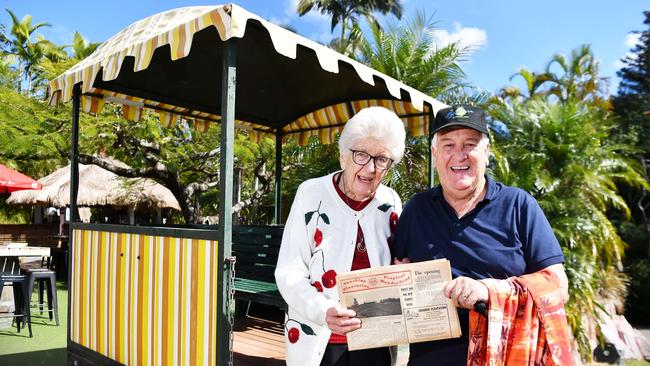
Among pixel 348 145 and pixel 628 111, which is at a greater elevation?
pixel 628 111

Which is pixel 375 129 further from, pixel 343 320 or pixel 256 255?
pixel 256 255

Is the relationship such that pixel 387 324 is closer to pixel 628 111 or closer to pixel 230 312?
pixel 230 312

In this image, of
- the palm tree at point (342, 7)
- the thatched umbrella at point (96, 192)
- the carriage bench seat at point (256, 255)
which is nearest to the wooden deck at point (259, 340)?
the carriage bench seat at point (256, 255)

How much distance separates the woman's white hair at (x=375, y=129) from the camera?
7.04 ft

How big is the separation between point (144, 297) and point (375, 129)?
2.48 m

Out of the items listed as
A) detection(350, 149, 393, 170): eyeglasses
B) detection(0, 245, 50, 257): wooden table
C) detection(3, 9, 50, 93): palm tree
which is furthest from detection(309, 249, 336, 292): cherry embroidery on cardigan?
detection(3, 9, 50, 93): palm tree

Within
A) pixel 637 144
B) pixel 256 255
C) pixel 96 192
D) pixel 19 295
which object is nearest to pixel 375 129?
pixel 256 255

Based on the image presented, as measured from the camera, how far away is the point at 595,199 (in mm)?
11094

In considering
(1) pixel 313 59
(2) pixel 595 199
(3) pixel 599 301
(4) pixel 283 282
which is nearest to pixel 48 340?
(1) pixel 313 59

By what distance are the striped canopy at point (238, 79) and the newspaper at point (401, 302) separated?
1703mm

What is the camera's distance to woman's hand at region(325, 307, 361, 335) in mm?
1831

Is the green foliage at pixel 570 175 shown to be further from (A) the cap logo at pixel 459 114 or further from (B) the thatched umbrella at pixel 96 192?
(B) the thatched umbrella at pixel 96 192

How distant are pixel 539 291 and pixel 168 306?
2574 millimetres

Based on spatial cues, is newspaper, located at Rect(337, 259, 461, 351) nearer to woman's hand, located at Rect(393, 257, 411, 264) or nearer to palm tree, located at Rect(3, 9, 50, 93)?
woman's hand, located at Rect(393, 257, 411, 264)
